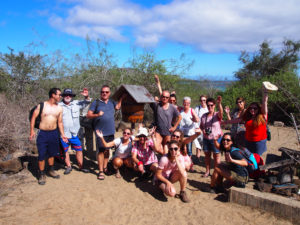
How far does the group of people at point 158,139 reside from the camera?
13.6 feet

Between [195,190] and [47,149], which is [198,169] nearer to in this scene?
[195,190]

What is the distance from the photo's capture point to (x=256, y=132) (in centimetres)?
449

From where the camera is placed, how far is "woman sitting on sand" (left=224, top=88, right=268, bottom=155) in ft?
14.4

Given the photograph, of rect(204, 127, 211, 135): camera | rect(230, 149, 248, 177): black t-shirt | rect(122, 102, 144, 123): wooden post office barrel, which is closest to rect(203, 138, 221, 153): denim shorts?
rect(204, 127, 211, 135): camera

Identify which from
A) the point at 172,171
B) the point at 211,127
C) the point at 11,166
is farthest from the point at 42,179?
the point at 211,127

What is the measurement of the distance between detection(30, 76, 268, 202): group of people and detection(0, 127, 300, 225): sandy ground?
243mm

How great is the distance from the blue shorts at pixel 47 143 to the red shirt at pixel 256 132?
12.3 feet

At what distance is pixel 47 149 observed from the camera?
466cm

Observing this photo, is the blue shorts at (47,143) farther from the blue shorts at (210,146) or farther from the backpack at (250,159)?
the backpack at (250,159)

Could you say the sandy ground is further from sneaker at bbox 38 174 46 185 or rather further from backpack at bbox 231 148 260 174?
backpack at bbox 231 148 260 174

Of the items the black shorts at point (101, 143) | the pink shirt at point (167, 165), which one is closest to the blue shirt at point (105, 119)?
the black shorts at point (101, 143)

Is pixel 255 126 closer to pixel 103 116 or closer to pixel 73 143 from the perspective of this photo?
pixel 103 116

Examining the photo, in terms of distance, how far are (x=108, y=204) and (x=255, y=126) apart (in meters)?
2.98

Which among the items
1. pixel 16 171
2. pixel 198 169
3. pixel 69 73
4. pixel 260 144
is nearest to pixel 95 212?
pixel 16 171
